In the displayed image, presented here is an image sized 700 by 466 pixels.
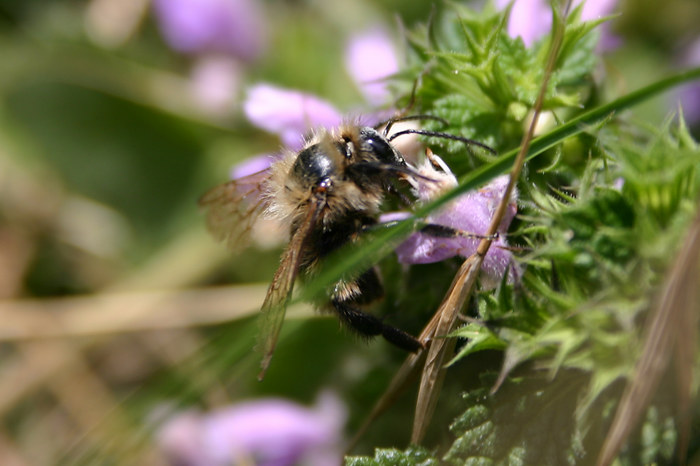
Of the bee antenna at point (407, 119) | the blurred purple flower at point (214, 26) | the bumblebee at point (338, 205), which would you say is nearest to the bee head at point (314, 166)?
the bumblebee at point (338, 205)

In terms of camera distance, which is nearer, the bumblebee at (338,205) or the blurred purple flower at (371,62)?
the bumblebee at (338,205)

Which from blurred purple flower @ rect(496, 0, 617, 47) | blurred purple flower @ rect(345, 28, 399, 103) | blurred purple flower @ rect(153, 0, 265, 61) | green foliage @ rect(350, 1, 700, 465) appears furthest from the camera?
blurred purple flower @ rect(153, 0, 265, 61)

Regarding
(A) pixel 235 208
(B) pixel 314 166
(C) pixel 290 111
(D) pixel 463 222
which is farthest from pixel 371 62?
(D) pixel 463 222

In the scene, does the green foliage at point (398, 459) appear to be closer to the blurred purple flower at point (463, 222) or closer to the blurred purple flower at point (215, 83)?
the blurred purple flower at point (463, 222)

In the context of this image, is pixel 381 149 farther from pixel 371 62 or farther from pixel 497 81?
pixel 371 62

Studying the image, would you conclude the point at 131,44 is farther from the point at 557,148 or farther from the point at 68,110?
the point at 557,148

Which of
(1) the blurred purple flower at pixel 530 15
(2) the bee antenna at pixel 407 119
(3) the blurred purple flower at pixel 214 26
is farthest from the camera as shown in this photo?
(3) the blurred purple flower at pixel 214 26

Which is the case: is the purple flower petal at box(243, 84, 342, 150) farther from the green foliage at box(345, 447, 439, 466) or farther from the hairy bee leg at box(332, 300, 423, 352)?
the green foliage at box(345, 447, 439, 466)

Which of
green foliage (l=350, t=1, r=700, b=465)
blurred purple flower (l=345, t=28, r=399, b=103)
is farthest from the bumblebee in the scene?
blurred purple flower (l=345, t=28, r=399, b=103)
